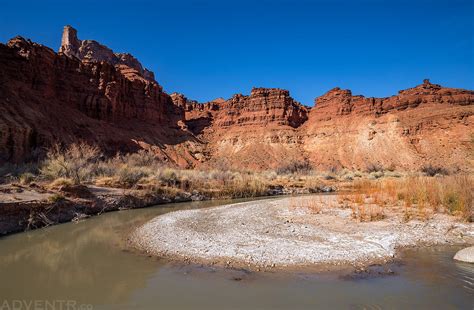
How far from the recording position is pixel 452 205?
12008mm

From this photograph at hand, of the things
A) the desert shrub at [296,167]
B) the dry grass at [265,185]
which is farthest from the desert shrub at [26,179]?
the desert shrub at [296,167]

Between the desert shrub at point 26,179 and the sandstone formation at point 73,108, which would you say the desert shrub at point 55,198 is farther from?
the sandstone formation at point 73,108

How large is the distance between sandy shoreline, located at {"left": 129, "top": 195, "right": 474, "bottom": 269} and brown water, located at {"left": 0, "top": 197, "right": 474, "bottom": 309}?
64 cm

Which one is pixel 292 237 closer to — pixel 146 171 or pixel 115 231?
pixel 115 231

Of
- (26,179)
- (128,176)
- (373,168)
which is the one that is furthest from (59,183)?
(373,168)

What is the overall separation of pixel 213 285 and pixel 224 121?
2884 inches

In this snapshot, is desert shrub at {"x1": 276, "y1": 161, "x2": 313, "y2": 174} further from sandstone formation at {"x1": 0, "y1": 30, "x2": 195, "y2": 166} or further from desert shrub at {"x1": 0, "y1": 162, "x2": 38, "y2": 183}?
desert shrub at {"x1": 0, "y1": 162, "x2": 38, "y2": 183}

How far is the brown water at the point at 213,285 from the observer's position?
536cm

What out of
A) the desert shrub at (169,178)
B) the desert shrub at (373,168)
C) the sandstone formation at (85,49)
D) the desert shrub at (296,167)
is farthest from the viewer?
the sandstone formation at (85,49)

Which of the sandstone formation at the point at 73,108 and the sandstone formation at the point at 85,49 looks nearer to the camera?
the sandstone formation at the point at 73,108

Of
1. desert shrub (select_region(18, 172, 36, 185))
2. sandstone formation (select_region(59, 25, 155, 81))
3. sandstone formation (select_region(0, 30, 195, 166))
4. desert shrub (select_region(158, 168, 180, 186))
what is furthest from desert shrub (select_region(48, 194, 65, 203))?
sandstone formation (select_region(59, 25, 155, 81))

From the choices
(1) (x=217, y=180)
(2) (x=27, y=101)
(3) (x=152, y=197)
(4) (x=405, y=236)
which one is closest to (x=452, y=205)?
(4) (x=405, y=236)

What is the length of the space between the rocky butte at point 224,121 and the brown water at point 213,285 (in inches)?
1111

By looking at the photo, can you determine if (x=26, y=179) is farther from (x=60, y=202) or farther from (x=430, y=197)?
(x=430, y=197)
